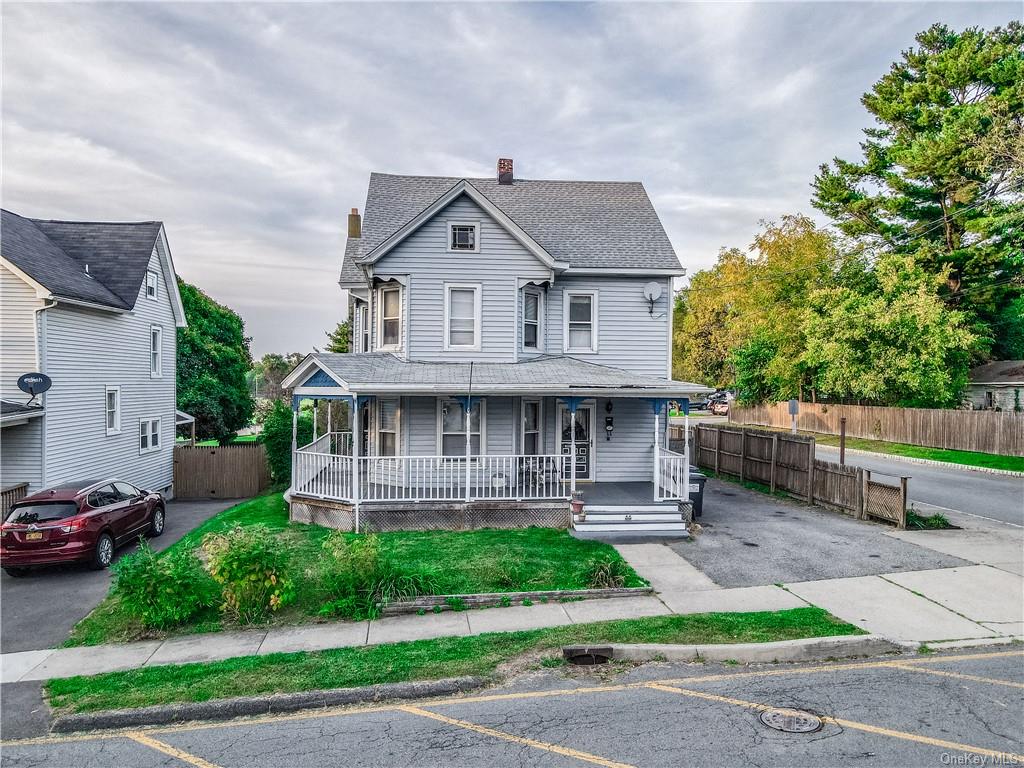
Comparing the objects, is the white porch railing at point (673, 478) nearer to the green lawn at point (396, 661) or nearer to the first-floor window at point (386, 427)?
the green lawn at point (396, 661)

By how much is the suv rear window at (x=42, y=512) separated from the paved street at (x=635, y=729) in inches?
269

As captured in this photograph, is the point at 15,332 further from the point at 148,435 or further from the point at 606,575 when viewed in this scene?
the point at 606,575

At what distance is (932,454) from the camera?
84.8 feet

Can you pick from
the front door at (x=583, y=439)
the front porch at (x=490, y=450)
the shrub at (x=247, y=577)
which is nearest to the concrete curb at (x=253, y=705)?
the shrub at (x=247, y=577)

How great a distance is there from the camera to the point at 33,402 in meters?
15.1

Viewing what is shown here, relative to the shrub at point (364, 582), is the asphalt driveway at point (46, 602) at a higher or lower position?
lower

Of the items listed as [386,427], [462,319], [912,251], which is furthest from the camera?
[912,251]

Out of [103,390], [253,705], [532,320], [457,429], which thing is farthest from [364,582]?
[103,390]

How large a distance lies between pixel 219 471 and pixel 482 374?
1269 cm

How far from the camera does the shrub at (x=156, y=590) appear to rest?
7.98 m

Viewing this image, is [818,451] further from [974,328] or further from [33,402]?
[33,402]

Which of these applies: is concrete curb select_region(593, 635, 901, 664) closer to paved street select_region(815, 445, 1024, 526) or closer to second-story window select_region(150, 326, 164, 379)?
paved street select_region(815, 445, 1024, 526)

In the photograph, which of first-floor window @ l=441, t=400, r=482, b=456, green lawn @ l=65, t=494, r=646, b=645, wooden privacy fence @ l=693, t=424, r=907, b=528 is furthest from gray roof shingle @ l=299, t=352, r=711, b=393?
wooden privacy fence @ l=693, t=424, r=907, b=528

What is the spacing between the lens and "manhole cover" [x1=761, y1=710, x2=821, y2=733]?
5500mm
